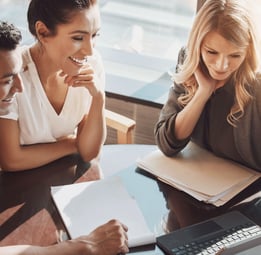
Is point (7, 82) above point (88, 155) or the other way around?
above

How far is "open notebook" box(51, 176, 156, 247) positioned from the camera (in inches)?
55.8

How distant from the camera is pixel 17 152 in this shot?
65.8 inches

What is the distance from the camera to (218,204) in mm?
1527

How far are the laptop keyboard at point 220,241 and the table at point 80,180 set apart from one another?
54 millimetres

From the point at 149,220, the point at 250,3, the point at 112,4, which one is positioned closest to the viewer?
the point at 149,220

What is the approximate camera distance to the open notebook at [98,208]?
1418mm

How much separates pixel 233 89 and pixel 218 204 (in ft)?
1.24

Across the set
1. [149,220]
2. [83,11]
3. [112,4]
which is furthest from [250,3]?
[112,4]

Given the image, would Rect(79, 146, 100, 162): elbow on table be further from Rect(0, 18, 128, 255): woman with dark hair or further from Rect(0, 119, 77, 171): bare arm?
Rect(0, 18, 128, 255): woman with dark hair

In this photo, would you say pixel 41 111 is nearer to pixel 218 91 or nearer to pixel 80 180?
pixel 80 180

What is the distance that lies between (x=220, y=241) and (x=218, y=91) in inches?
21.3

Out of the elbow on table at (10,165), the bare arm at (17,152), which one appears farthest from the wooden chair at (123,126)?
the elbow on table at (10,165)

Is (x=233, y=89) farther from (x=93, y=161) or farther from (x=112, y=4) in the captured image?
(x=112, y=4)

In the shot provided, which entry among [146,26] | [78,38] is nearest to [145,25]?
[146,26]
